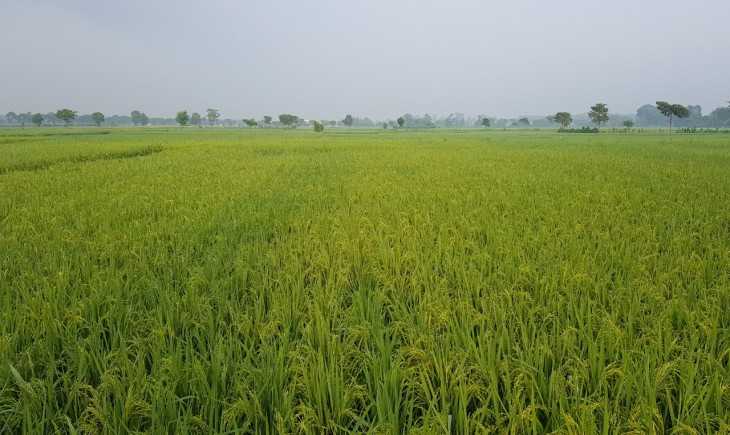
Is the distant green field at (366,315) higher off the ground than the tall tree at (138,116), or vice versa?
the tall tree at (138,116)

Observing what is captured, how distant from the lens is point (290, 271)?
331cm

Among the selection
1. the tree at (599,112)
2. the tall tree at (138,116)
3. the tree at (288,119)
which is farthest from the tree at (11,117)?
the tree at (599,112)

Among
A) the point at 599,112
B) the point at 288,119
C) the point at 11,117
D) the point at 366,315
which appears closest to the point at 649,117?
the point at 599,112

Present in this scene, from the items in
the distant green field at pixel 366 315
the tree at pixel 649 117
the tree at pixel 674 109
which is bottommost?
the distant green field at pixel 366 315

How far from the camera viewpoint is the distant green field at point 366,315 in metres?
1.62

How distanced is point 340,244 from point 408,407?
94.0 inches

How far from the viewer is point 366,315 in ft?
8.35

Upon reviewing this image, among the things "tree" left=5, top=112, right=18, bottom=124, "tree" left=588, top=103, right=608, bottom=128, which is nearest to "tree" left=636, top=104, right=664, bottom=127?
"tree" left=588, top=103, right=608, bottom=128

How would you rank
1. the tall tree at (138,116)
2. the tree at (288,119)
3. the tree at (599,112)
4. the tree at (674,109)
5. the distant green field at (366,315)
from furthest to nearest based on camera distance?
the tall tree at (138,116) → the tree at (288,119) → the tree at (599,112) → the tree at (674,109) → the distant green field at (366,315)

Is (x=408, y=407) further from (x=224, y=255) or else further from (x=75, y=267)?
(x=75, y=267)

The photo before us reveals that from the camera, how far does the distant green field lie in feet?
5.32

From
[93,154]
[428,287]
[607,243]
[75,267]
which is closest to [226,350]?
[428,287]

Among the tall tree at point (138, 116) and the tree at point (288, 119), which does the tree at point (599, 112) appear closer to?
the tree at point (288, 119)

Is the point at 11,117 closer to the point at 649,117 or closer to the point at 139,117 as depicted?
the point at 139,117
